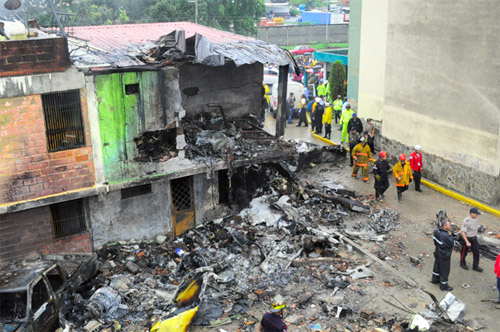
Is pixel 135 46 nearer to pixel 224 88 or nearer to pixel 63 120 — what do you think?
pixel 224 88

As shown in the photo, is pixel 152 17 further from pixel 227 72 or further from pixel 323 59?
pixel 227 72

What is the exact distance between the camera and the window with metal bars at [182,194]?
1370cm

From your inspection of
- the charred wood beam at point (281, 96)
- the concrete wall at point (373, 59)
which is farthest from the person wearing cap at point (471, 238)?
the concrete wall at point (373, 59)

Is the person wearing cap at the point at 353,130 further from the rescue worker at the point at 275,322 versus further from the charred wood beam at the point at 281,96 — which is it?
the rescue worker at the point at 275,322

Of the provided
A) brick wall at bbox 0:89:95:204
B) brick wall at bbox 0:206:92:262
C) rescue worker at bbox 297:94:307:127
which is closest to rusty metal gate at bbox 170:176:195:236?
brick wall at bbox 0:206:92:262

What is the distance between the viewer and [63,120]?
36.5ft

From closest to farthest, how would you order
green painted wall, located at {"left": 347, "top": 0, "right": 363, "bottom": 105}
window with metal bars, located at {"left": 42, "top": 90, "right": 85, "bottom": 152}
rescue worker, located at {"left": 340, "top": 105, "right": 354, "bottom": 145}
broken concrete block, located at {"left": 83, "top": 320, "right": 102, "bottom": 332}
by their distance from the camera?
broken concrete block, located at {"left": 83, "top": 320, "right": 102, "bottom": 332} < window with metal bars, located at {"left": 42, "top": 90, "right": 85, "bottom": 152} < rescue worker, located at {"left": 340, "top": 105, "right": 354, "bottom": 145} < green painted wall, located at {"left": 347, "top": 0, "right": 363, "bottom": 105}

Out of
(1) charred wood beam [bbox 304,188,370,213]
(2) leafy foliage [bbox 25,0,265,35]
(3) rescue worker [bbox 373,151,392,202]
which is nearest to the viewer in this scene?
(1) charred wood beam [bbox 304,188,370,213]

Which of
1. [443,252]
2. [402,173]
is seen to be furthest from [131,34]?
[443,252]

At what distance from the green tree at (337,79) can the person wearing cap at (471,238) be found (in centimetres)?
1465

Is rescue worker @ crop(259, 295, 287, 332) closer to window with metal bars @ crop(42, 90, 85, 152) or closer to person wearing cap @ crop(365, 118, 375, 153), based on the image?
window with metal bars @ crop(42, 90, 85, 152)

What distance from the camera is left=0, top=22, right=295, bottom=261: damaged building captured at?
10719 mm

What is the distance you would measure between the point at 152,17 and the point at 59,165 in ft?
71.8

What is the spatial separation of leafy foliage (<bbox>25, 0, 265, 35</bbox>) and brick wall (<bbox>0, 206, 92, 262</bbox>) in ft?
67.5
